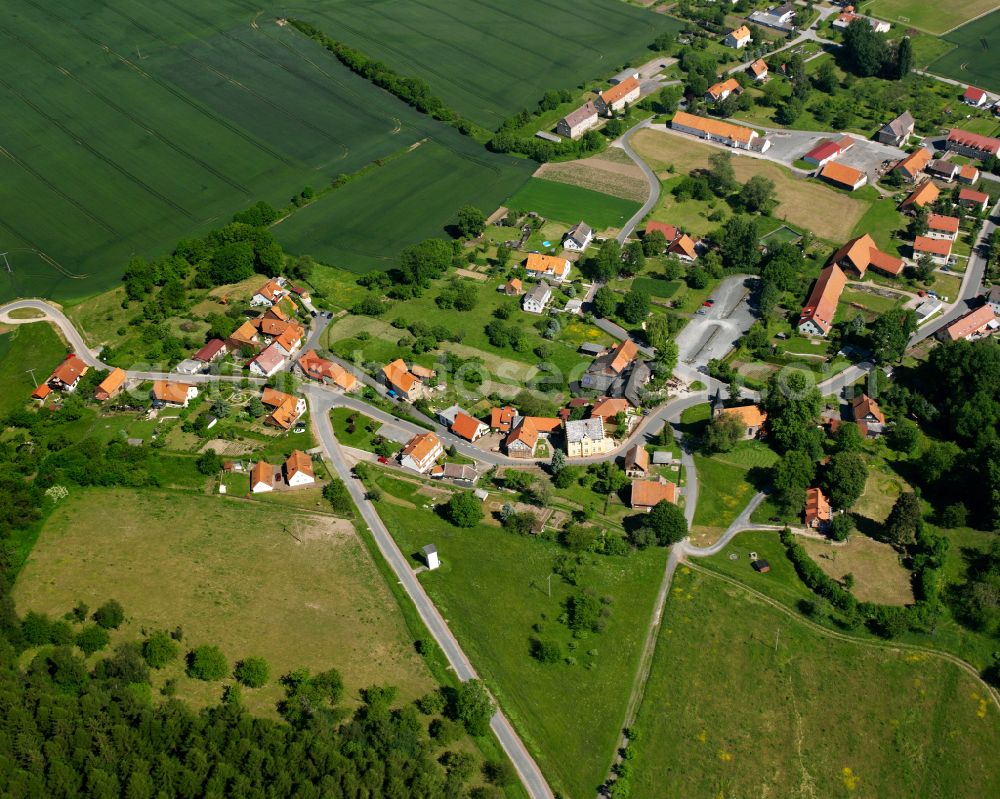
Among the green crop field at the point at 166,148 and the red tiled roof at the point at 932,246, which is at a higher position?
the red tiled roof at the point at 932,246

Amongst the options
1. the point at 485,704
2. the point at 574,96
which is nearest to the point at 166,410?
the point at 485,704

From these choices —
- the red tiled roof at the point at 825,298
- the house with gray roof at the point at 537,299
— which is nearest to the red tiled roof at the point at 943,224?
the red tiled roof at the point at 825,298

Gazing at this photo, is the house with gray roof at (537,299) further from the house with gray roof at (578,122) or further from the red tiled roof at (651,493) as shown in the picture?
the house with gray roof at (578,122)

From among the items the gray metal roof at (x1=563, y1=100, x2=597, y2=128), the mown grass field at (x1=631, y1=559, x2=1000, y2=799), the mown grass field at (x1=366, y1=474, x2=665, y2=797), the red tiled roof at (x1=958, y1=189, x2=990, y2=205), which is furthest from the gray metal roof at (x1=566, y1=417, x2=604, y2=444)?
the red tiled roof at (x1=958, y1=189, x2=990, y2=205)

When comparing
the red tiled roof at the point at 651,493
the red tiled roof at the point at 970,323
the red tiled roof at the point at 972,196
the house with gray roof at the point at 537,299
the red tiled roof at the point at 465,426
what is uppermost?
the red tiled roof at the point at 972,196

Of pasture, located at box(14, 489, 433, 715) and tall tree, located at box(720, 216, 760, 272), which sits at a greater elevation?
tall tree, located at box(720, 216, 760, 272)

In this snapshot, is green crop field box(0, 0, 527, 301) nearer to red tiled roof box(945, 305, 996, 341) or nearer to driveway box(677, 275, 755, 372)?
driveway box(677, 275, 755, 372)

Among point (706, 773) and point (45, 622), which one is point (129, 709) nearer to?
point (45, 622)
